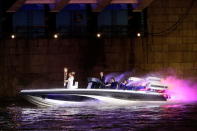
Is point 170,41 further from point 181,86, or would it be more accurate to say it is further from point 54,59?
point 54,59

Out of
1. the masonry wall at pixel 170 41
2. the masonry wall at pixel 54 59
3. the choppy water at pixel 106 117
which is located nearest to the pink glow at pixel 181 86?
the masonry wall at pixel 170 41

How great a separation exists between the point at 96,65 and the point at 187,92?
6.07 metres

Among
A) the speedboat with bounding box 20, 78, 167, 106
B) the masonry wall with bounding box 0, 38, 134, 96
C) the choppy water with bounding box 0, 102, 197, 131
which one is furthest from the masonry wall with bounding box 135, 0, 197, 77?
the speedboat with bounding box 20, 78, 167, 106

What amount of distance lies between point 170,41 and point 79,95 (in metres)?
10.9

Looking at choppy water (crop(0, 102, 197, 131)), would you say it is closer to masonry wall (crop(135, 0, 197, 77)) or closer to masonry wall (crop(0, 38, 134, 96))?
masonry wall (crop(0, 38, 134, 96))

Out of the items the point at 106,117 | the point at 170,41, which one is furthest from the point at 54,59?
the point at 106,117

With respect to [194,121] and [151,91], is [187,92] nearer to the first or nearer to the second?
[151,91]

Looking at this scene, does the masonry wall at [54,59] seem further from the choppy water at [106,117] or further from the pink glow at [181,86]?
the choppy water at [106,117]

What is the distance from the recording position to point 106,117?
70.5ft

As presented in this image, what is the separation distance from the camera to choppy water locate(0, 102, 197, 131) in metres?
18.6

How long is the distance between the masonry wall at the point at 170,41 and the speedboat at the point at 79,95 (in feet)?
26.6

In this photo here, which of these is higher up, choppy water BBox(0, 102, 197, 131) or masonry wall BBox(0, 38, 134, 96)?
masonry wall BBox(0, 38, 134, 96)

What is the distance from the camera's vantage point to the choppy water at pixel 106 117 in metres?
18.6

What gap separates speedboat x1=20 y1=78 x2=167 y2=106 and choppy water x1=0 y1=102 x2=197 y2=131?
34 centimetres
